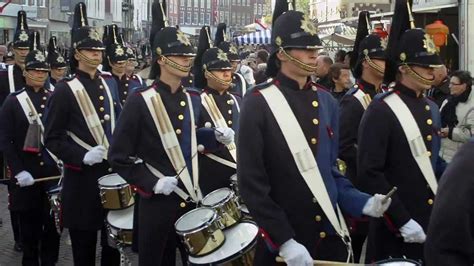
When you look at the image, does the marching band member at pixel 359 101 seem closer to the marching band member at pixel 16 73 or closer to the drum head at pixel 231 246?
the drum head at pixel 231 246

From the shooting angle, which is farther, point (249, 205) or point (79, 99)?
point (79, 99)

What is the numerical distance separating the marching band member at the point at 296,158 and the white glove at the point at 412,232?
Result: 0.43 meters

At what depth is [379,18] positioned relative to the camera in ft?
61.2

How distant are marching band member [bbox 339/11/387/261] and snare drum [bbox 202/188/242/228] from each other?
1.07 metres

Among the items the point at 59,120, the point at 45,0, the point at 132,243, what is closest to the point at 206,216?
the point at 132,243

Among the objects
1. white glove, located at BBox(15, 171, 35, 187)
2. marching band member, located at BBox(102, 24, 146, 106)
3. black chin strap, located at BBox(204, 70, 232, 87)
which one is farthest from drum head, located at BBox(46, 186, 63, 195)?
marching band member, located at BBox(102, 24, 146, 106)

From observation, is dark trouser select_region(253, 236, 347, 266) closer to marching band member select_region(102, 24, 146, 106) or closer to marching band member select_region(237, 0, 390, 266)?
marching band member select_region(237, 0, 390, 266)

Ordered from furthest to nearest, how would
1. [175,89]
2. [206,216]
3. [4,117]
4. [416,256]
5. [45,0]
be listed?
[45,0]
[4,117]
[175,89]
[206,216]
[416,256]

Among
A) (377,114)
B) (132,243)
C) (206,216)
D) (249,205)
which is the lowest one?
(132,243)

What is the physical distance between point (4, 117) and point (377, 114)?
4.05 m

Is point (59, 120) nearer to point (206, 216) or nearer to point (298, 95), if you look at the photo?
point (206, 216)

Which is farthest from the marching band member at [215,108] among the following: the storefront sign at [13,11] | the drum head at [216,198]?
the storefront sign at [13,11]

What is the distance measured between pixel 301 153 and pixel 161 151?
1485 millimetres

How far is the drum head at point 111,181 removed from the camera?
5.75 m
